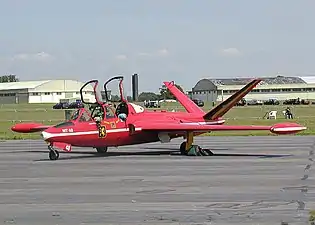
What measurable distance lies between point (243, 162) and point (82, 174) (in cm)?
563

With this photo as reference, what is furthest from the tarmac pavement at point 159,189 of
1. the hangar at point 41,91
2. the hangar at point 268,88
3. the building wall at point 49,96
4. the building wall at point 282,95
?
the building wall at point 49,96

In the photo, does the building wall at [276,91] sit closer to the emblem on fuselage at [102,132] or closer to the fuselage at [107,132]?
the fuselage at [107,132]

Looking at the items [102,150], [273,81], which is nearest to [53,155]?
[102,150]

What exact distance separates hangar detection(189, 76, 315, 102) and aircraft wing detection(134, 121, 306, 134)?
125 metres

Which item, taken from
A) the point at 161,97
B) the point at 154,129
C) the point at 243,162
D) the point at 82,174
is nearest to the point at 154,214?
the point at 82,174

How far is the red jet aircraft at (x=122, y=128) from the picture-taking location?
87.1 feet

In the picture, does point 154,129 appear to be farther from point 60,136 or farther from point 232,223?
point 232,223

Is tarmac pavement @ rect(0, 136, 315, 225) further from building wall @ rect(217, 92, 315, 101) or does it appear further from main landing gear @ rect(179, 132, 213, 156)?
building wall @ rect(217, 92, 315, 101)

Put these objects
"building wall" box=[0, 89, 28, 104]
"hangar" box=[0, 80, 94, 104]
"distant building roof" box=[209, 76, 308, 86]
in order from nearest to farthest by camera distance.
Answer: "building wall" box=[0, 89, 28, 104]
"hangar" box=[0, 80, 94, 104]
"distant building roof" box=[209, 76, 308, 86]

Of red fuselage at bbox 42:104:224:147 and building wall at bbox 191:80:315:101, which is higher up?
building wall at bbox 191:80:315:101

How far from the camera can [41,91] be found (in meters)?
168

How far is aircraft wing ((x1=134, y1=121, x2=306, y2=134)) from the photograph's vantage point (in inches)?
1043

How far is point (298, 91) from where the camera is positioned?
160 meters

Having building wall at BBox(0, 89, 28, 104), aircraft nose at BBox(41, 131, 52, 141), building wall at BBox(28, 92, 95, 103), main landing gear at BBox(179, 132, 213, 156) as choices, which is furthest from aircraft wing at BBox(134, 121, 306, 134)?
building wall at BBox(28, 92, 95, 103)
